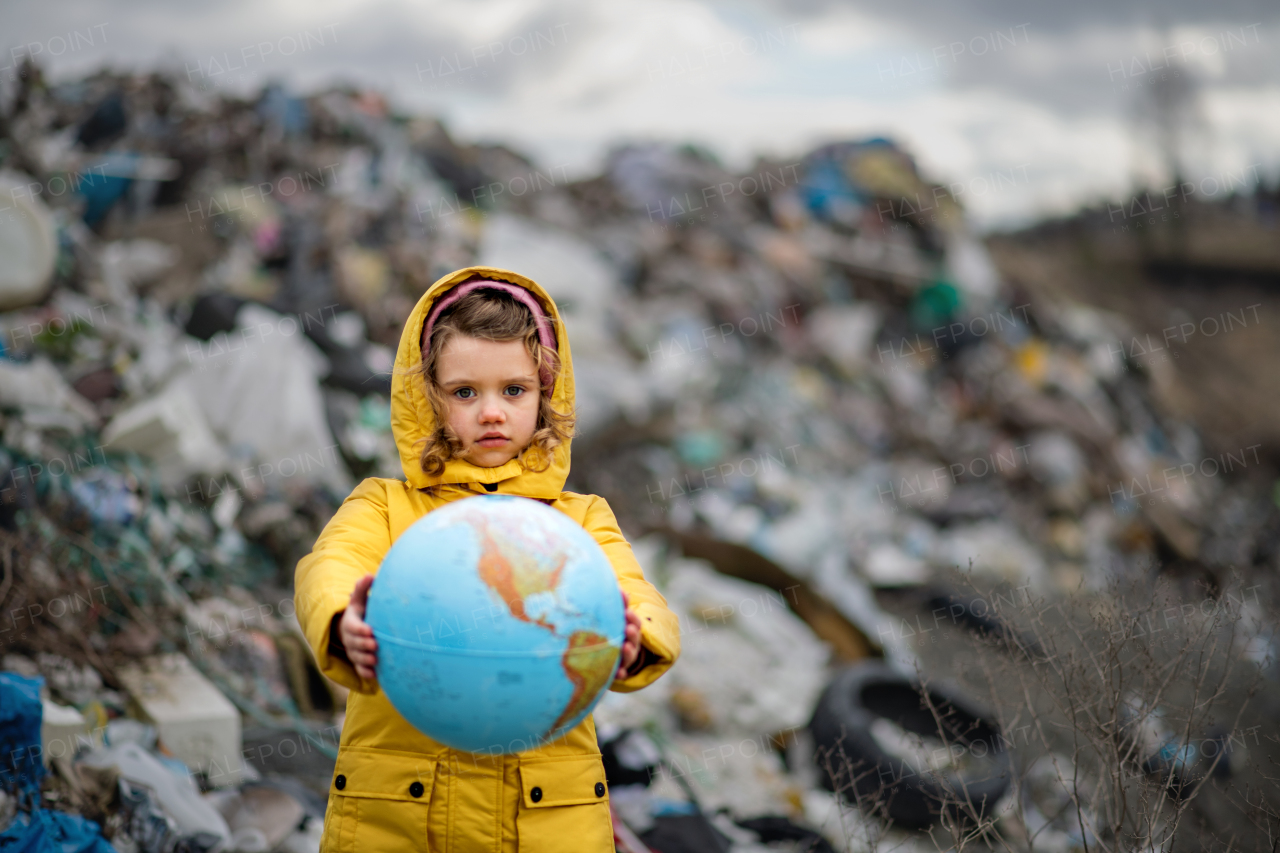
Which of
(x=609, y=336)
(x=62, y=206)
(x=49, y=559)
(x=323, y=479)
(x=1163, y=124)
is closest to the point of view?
(x=49, y=559)

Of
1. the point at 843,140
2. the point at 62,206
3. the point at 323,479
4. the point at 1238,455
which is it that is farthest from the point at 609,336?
the point at 1238,455

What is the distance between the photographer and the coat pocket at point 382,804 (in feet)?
4.67

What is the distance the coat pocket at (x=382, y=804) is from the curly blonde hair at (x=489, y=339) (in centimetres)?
52

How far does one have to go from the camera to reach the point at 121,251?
598 centimetres

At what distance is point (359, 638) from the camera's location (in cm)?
134

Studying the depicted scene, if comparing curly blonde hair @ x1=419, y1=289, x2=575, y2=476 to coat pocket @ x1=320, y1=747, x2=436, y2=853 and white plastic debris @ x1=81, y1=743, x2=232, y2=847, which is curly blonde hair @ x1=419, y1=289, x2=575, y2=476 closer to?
coat pocket @ x1=320, y1=747, x2=436, y2=853

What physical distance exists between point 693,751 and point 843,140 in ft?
31.4

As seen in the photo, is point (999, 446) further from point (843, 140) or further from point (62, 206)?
point (62, 206)

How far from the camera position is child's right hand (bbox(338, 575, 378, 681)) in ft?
4.37

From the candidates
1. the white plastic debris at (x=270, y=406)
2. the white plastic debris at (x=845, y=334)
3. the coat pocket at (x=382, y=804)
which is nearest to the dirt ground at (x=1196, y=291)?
the white plastic debris at (x=845, y=334)

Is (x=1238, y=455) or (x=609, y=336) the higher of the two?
(x=609, y=336)

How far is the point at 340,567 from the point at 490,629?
320mm

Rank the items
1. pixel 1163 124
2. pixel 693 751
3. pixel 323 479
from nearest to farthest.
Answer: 1. pixel 693 751
2. pixel 323 479
3. pixel 1163 124

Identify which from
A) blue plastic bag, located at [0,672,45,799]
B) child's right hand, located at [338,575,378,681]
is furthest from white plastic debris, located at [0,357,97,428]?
child's right hand, located at [338,575,378,681]
